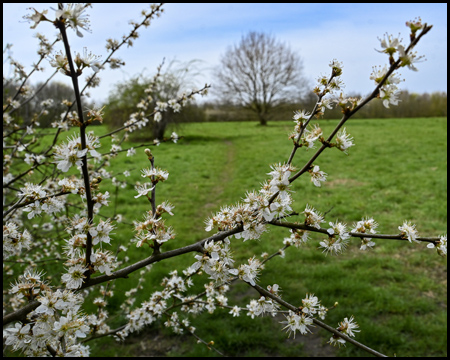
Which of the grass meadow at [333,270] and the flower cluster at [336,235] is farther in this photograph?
the grass meadow at [333,270]

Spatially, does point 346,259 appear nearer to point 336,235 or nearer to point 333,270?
point 333,270

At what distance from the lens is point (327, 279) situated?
4.72 metres

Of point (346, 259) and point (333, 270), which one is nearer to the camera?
point (333, 270)

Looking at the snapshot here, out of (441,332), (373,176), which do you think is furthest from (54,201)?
(373,176)

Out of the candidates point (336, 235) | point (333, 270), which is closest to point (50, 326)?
point (336, 235)

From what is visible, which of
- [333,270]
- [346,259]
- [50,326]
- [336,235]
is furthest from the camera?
[346,259]

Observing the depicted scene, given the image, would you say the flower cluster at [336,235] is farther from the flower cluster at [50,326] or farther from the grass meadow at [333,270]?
the flower cluster at [50,326]

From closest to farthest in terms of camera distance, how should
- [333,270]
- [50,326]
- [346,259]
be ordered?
[50,326], [333,270], [346,259]

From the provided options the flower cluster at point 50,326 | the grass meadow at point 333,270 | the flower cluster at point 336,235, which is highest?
the flower cluster at point 336,235

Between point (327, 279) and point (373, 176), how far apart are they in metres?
6.70

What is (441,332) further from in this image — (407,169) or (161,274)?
(407,169)

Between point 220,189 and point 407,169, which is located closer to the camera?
point 220,189

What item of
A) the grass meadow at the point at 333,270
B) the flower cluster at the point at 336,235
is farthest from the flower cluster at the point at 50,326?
the grass meadow at the point at 333,270

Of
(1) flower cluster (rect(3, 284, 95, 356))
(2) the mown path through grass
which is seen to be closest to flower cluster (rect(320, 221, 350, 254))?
(2) the mown path through grass
